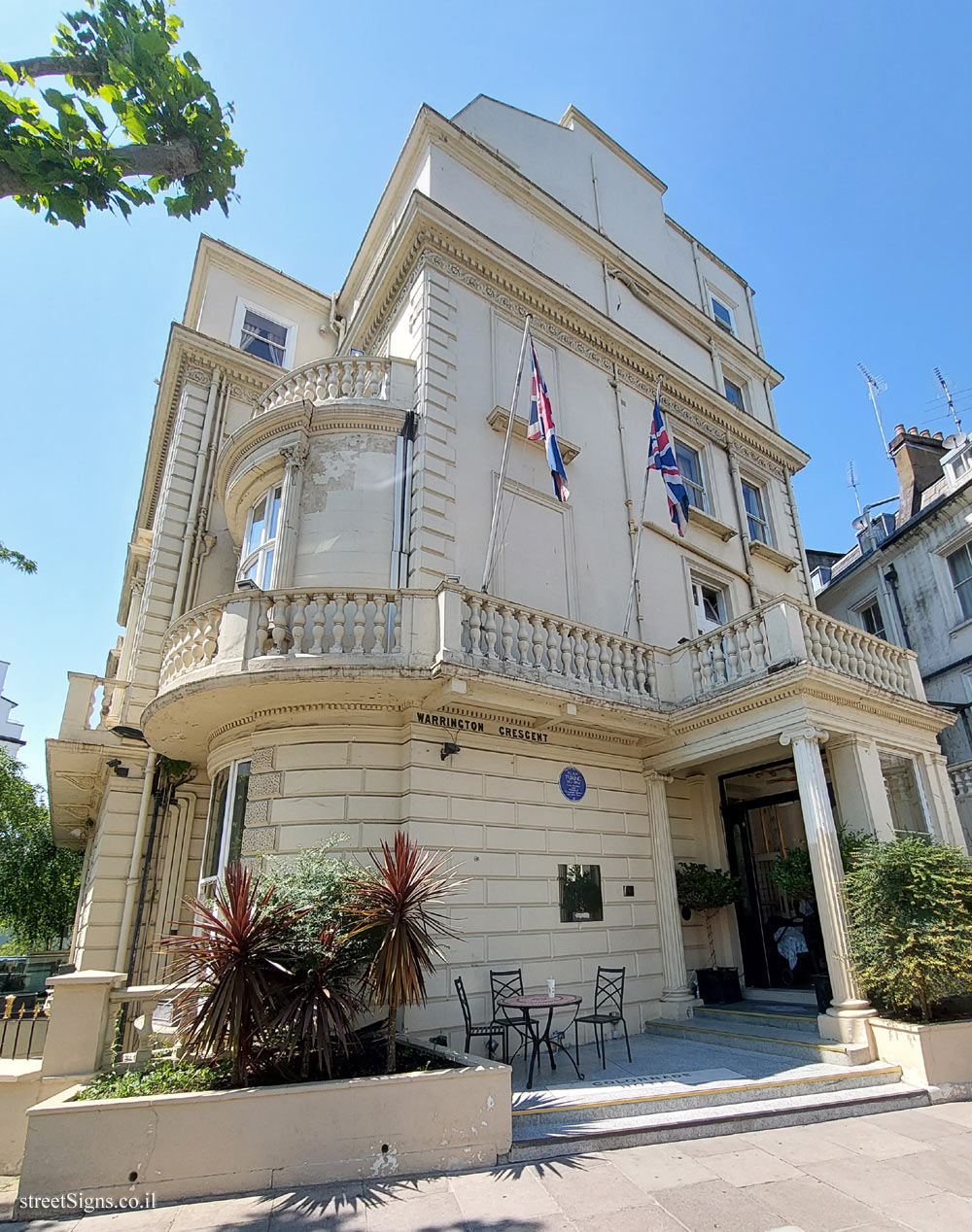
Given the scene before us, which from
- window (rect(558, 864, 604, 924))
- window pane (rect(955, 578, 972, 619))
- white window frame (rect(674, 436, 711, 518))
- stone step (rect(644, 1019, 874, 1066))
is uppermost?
white window frame (rect(674, 436, 711, 518))

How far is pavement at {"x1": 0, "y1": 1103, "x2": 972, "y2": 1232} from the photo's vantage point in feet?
15.6

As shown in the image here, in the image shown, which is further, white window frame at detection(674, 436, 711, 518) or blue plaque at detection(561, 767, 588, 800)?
white window frame at detection(674, 436, 711, 518)

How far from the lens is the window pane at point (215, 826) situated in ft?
34.1

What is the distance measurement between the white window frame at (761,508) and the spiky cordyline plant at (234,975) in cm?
1470

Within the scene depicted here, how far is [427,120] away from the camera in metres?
14.3

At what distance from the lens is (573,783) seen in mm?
11008

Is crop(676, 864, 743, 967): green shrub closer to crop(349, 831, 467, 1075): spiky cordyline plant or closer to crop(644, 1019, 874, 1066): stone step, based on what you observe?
crop(644, 1019, 874, 1066): stone step

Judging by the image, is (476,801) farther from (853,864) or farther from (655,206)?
(655,206)

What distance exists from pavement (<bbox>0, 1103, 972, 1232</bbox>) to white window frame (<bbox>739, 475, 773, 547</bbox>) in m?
13.9

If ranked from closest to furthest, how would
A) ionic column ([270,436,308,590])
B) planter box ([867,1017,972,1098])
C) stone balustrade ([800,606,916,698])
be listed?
planter box ([867,1017,972,1098]) → stone balustrade ([800,606,916,698]) → ionic column ([270,436,308,590])

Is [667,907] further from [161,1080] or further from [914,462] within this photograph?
[914,462]

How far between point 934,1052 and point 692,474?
12516 millimetres

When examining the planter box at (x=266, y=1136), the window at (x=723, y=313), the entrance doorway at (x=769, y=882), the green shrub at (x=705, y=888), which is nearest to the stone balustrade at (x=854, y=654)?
the entrance doorway at (x=769, y=882)

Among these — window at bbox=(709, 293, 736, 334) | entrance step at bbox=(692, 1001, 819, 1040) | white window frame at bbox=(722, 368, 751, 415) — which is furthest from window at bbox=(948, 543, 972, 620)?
entrance step at bbox=(692, 1001, 819, 1040)
